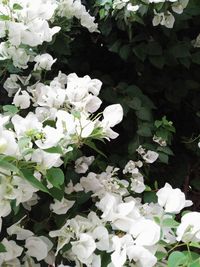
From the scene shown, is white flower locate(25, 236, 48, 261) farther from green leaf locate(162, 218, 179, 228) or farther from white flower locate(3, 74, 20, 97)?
white flower locate(3, 74, 20, 97)

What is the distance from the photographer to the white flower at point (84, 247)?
0.90 metres

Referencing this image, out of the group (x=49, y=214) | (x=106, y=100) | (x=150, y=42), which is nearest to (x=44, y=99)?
(x=49, y=214)

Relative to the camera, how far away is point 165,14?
1.46 m

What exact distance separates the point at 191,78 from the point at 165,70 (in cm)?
11

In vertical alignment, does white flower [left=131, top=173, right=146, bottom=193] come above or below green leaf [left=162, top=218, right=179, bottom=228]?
below

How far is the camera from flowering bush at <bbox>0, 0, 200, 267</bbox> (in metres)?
0.85

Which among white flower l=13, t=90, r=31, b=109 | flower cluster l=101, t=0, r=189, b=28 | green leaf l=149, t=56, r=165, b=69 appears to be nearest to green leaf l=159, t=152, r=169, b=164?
green leaf l=149, t=56, r=165, b=69

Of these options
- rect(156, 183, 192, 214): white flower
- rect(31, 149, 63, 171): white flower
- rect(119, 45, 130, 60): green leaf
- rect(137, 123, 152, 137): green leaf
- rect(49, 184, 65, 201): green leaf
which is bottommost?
rect(137, 123, 152, 137): green leaf

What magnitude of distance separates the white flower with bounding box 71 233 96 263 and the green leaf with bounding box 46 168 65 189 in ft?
0.40

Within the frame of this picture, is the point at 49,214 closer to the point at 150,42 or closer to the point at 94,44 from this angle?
the point at 150,42

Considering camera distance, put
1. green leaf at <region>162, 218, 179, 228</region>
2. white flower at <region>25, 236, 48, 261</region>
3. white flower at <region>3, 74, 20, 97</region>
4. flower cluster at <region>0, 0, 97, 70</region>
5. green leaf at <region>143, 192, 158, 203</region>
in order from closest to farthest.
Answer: green leaf at <region>162, 218, 179, 228</region>, white flower at <region>25, 236, 48, 261</region>, flower cluster at <region>0, 0, 97, 70</region>, green leaf at <region>143, 192, 158, 203</region>, white flower at <region>3, 74, 20, 97</region>

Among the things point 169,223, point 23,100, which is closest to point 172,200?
point 169,223

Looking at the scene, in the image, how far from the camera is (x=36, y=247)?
986mm

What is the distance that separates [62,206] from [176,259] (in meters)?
0.33
